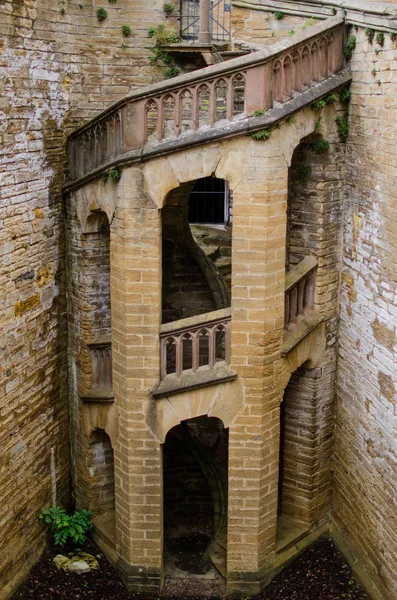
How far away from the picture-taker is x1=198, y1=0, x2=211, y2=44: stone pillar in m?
11.3

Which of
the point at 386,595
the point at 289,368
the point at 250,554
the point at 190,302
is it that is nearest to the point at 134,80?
the point at 190,302

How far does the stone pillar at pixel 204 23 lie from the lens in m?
11.3

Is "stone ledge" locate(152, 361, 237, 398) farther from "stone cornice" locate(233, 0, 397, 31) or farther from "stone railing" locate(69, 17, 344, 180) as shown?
"stone cornice" locate(233, 0, 397, 31)

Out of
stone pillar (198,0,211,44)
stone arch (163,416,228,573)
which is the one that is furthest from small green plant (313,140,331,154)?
stone arch (163,416,228,573)

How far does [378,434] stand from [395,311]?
1.62 metres

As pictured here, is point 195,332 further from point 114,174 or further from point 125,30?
point 125,30

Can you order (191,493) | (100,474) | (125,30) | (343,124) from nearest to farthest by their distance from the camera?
(343,124) < (125,30) < (100,474) < (191,493)

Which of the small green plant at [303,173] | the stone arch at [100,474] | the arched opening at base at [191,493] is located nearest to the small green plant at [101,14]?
the small green plant at [303,173]

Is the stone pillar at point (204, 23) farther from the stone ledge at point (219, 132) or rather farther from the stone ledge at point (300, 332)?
the stone ledge at point (300, 332)

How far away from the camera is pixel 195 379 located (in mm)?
10398

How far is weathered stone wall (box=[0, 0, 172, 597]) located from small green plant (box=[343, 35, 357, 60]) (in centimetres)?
260

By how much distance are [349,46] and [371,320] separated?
3341 millimetres

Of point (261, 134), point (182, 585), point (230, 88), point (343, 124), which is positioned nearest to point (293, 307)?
point (343, 124)

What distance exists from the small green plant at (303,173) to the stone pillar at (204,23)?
2.15 metres
